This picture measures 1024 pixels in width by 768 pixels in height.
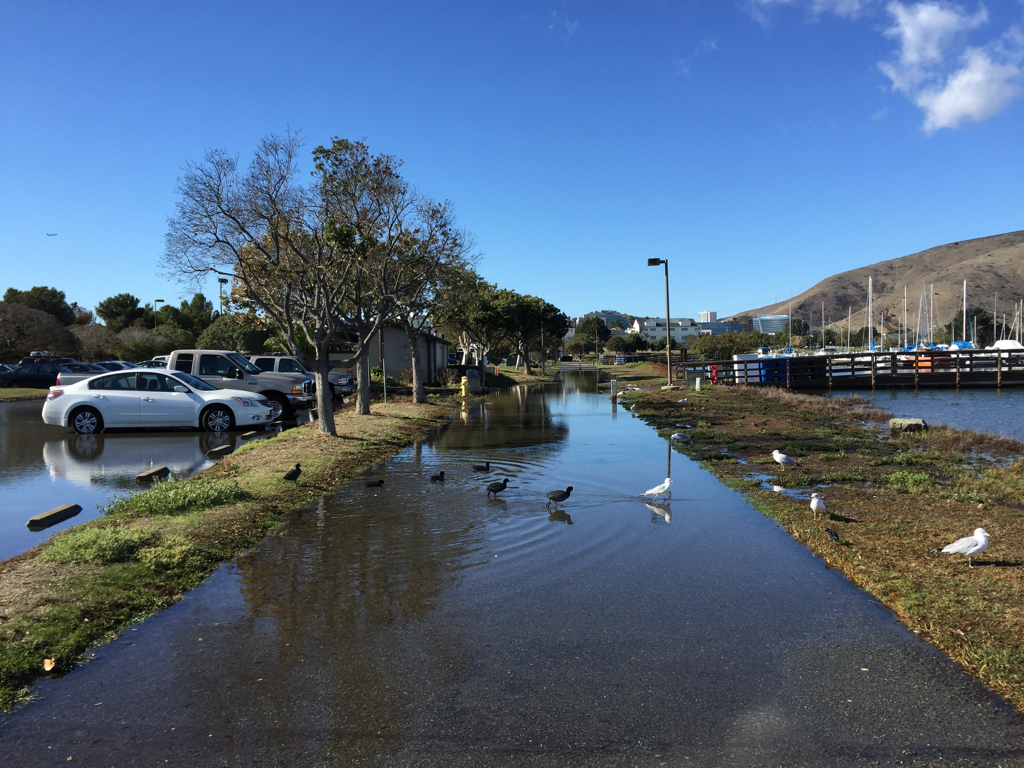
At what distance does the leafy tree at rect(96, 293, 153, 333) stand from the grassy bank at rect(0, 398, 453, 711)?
7079 cm

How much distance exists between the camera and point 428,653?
485cm

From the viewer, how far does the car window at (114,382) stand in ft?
55.7

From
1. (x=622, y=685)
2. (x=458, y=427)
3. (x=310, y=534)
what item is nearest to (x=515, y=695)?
(x=622, y=685)

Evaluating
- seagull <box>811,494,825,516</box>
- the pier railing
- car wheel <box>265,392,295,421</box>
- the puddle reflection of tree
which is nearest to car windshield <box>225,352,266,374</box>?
car wheel <box>265,392,295,421</box>

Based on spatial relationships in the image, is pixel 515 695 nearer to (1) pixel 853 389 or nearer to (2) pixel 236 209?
(2) pixel 236 209

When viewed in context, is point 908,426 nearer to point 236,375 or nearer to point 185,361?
point 236,375

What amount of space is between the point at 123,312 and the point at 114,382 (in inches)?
2657

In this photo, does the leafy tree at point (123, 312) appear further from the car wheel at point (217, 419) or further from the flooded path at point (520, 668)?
the flooded path at point (520, 668)

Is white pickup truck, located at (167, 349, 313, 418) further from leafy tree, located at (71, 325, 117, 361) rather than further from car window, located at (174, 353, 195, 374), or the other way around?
leafy tree, located at (71, 325, 117, 361)

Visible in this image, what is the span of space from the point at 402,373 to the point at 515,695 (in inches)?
1321

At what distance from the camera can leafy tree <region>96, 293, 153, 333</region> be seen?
73625 millimetres

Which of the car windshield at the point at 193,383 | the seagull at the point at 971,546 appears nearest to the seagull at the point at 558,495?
the seagull at the point at 971,546

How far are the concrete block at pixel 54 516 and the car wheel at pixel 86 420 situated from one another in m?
8.95

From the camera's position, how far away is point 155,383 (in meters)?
17.3
